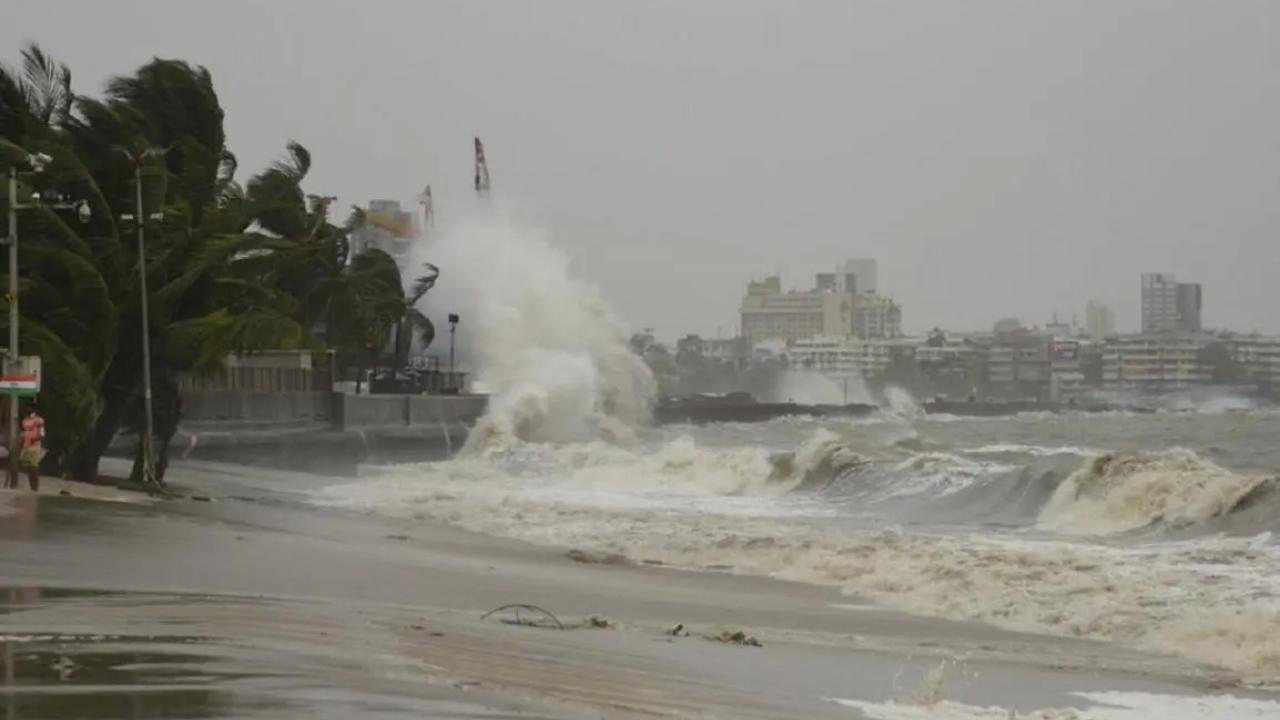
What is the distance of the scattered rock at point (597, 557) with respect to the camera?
20625 mm

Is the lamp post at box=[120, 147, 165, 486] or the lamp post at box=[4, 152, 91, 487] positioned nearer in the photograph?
the lamp post at box=[4, 152, 91, 487]

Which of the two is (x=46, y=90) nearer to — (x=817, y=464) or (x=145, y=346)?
(x=145, y=346)

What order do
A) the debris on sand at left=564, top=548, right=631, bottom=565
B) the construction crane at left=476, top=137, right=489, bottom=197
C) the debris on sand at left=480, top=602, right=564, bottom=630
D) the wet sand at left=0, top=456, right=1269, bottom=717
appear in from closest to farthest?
the wet sand at left=0, top=456, right=1269, bottom=717
the debris on sand at left=480, top=602, right=564, bottom=630
the debris on sand at left=564, top=548, right=631, bottom=565
the construction crane at left=476, top=137, right=489, bottom=197

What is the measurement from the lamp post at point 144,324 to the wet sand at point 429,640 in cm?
662

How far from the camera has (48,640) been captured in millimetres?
9117

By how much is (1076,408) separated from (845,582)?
14909 cm

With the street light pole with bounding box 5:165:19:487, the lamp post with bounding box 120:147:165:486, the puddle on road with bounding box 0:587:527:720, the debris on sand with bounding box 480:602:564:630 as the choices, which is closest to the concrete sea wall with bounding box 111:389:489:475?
the lamp post with bounding box 120:147:165:486

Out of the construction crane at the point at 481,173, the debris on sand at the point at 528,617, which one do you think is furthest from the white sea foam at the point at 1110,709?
the construction crane at the point at 481,173

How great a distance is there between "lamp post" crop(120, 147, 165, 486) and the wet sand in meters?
6.62

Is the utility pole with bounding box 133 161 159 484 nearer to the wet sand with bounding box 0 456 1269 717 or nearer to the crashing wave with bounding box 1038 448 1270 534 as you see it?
the wet sand with bounding box 0 456 1269 717

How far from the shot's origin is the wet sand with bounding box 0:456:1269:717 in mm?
8070

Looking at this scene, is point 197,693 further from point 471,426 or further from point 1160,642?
point 471,426

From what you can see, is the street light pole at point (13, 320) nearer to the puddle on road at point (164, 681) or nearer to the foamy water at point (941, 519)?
the foamy water at point (941, 519)

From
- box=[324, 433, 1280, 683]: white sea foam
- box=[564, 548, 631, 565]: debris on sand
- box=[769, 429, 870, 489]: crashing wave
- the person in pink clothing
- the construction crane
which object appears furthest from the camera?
the construction crane
